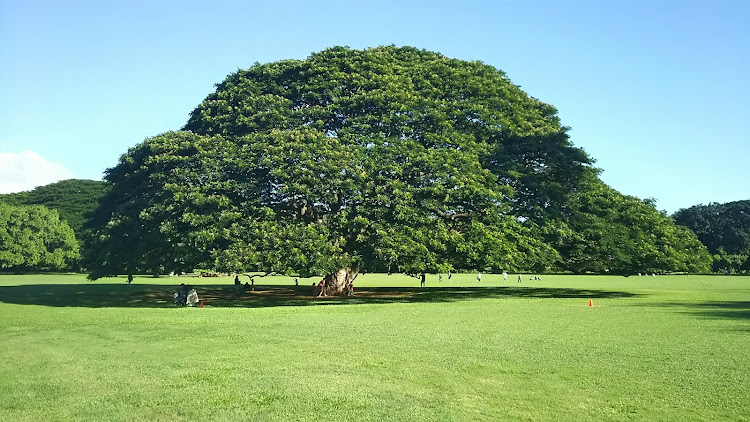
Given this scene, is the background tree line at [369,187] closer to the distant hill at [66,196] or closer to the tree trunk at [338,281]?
the tree trunk at [338,281]

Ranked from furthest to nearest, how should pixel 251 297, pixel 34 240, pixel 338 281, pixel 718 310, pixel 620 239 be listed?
pixel 34 240, pixel 251 297, pixel 338 281, pixel 620 239, pixel 718 310

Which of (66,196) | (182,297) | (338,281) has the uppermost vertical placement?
(66,196)

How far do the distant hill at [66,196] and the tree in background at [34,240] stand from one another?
14.6 m

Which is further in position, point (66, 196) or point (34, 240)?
point (66, 196)

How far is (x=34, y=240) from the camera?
3740 inches

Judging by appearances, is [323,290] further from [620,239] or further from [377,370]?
[377,370]

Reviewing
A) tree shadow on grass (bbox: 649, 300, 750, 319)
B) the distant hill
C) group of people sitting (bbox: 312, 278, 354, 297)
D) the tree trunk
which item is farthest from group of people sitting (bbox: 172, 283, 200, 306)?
the distant hill

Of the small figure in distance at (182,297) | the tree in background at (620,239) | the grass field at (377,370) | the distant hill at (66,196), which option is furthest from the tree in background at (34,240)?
the tree in background at (620,239)

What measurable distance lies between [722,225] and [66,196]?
13382cm

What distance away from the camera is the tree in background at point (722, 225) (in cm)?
11819

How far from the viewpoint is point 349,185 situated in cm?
3225

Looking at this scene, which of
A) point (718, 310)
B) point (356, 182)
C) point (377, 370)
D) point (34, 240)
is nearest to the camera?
point (377, 370)

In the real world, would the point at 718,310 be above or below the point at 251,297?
above

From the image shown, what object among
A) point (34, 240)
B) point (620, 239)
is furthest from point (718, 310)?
point (34, 240)
